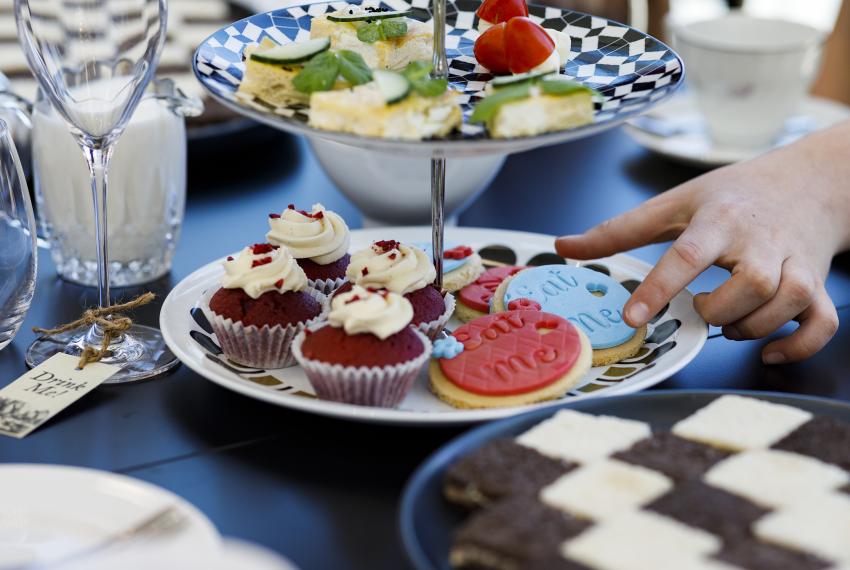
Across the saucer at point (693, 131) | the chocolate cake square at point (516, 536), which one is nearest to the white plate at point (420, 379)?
the chocolate cake square at point (516, 536)

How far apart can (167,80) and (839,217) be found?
0.93m

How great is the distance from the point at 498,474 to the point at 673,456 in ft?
0.49

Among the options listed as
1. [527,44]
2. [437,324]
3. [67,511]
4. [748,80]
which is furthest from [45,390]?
[748,80]

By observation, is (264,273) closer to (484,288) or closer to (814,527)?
(484,288)

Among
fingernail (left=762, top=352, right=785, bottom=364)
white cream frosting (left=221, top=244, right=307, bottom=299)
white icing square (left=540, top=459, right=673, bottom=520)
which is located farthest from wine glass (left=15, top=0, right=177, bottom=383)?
fingernail (left=762, top=352, right=785, bottom=364)

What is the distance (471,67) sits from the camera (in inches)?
50.0

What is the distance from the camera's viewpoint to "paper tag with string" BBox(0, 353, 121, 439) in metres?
1.12

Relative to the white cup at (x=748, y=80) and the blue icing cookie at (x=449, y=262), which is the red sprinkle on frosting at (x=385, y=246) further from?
the white cup at (x=748, y=80)

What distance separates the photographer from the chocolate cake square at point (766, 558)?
2.47ft

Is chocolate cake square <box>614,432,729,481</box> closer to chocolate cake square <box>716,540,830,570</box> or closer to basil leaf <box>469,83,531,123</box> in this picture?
chocolate cake square <box>716,540,830,570</box>

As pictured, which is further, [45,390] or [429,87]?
[45,390]

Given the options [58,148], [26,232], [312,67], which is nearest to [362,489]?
[312,67]

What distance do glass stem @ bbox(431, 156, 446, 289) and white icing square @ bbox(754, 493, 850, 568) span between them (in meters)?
0.59

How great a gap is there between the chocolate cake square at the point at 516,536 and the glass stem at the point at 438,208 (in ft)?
1.68
